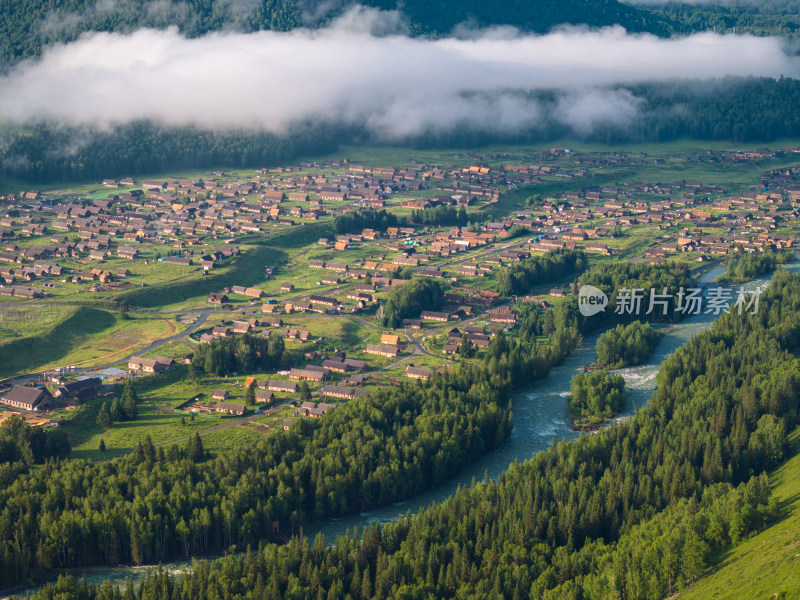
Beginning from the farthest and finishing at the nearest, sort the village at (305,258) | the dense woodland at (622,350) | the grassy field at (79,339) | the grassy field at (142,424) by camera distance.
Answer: the dense woodland at (622,350)
the grassy field at (79,339)
the village at (305,258)
the grassy field at (142,424)

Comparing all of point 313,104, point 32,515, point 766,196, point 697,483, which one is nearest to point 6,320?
point 32,515

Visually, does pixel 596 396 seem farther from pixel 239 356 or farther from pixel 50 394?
pixel 50 394

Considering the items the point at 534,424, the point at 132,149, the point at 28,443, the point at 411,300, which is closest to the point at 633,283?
the point at 411,300

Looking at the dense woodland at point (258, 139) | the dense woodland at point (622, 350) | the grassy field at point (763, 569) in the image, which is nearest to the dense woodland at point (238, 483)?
the dense woodland at point (622, 350)

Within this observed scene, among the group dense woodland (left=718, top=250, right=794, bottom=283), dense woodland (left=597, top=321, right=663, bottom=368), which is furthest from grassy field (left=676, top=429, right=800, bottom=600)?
dense woodland (left=718, top=250, right=794, bottom=283)

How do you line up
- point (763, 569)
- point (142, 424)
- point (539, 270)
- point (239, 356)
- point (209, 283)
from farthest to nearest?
point (539, 270) < point (209, 283) < point (239, 356) < point (142, 424) < point (763, 569)

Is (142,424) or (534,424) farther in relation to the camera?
(534,424)

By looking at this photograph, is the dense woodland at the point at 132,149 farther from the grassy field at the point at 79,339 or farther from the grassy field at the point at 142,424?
the grassy field at the point at 142,424
